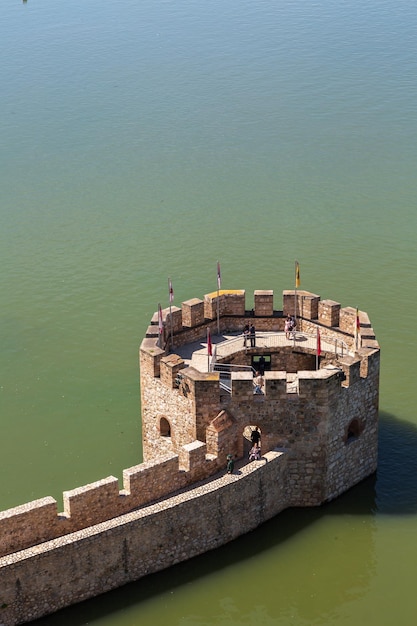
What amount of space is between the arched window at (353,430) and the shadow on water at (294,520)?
2113mm

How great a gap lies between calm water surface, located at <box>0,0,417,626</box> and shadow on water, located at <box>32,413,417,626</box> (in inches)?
3.0

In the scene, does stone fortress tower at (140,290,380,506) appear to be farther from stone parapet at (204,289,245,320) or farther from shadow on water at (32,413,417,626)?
shadow on water at (32,413,417,626)

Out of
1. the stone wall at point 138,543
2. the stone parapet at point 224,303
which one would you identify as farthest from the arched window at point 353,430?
the stone parapet at point 224,303

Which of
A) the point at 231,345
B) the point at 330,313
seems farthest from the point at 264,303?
the point at 330,313

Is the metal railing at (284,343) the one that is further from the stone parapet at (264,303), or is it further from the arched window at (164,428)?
the arched window at (164,428)

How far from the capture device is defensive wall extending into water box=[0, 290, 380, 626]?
31141mm

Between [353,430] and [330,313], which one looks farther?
[330,313]

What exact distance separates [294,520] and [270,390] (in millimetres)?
5041

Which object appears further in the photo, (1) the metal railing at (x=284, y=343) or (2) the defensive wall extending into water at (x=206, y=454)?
(1) the metal railing at (x=284, y=343)

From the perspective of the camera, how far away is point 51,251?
59500 mm

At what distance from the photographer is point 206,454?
1375 inches

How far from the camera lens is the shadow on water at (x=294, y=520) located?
32000mm

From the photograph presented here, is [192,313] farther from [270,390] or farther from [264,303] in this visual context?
[270,390]

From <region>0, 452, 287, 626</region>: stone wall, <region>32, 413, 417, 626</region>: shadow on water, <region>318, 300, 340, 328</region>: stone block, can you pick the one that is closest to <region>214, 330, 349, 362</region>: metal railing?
<region>318, 300, 340, 328</region>: stone block
